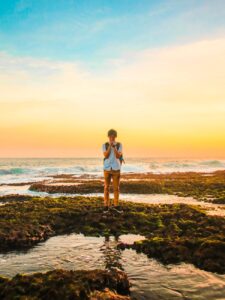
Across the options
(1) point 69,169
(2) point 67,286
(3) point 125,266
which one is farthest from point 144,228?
(1) point 69,169

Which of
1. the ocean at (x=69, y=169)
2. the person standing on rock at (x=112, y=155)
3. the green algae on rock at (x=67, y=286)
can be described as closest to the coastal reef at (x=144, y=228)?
the person standing on rock at (x=112, y=155)

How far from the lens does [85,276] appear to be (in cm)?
629

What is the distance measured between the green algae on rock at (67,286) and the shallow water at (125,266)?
1.56ft

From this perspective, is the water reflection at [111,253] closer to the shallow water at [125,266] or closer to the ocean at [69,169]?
the shallow water at [125,266]

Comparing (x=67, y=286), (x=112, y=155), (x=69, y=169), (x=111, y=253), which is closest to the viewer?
(x=67, y=286)

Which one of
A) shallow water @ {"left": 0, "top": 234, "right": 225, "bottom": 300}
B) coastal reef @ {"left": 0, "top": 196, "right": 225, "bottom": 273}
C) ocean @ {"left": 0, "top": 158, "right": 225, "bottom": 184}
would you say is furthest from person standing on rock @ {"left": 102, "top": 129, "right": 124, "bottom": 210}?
ocean @ {"left": 0, "top": 158, "right": 225, "bottom": 184}

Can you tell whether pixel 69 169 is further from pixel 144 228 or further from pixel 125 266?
pixel 125 266

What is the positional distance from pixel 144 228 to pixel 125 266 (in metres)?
3.96

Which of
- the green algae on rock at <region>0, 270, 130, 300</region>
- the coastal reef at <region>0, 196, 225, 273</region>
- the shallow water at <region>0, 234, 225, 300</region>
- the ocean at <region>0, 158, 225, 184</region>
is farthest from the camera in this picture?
the ocean at <region>0, 158, 225, 184</region>

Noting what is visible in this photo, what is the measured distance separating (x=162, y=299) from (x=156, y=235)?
4486mm

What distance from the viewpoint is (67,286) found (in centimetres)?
590

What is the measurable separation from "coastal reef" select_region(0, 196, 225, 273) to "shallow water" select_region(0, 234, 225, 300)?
47cm

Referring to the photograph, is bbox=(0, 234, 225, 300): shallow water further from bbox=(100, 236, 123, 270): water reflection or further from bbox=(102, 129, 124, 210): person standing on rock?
bbox=(102, 129, 124, 210): person standing on rock

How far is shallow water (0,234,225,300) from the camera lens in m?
6.55
